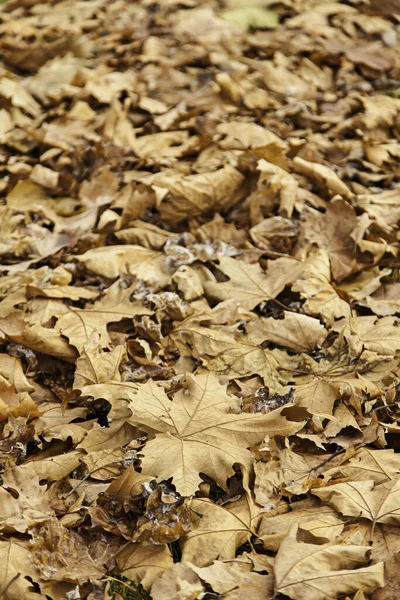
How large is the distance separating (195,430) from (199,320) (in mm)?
612

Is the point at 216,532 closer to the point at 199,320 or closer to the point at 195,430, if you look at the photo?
the point at 195,430

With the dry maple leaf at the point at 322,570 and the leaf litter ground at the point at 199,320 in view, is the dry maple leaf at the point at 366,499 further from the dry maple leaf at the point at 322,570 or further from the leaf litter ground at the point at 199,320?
the dry maple leaf at the point at 322,570

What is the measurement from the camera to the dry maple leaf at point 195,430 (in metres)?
1.93

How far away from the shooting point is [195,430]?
2.04 meters

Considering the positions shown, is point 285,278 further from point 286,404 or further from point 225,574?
point 225,574

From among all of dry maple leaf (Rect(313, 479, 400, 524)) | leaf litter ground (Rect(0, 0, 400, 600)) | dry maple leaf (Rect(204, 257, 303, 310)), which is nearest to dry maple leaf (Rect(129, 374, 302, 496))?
leaf litter ground (Rect(0, 0, 400, 600))

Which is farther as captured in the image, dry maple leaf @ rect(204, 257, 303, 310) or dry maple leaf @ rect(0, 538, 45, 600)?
dry maple leaf @ rect(204, 257, 303, 310)

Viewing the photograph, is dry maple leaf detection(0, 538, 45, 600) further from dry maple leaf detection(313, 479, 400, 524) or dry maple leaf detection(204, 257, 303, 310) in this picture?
dry maple leaf detection(204, 257, 303, 310)

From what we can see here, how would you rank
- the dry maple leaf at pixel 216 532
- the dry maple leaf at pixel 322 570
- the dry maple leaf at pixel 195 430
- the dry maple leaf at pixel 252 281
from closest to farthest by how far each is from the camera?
1. the dry maple leaf at pixel 322 570
2. the dry maple leaf at pixel 216 532
3. the dry maple leaf at pixel 195 430
4. the dry maple leaf at pixel 252 281

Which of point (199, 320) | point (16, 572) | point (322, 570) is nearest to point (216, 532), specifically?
point (322, 570)

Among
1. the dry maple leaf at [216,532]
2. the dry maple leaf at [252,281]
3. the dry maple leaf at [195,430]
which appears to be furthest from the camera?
the dry maple leaf at [252,281]

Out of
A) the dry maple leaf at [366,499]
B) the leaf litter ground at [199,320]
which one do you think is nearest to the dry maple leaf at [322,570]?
the leaf litter ground at [199,320]

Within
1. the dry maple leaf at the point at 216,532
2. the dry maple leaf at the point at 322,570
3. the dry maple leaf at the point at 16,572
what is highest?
the dry maple leaf at the point at 322,570

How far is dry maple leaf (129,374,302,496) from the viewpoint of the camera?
1.93 meters
